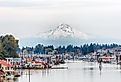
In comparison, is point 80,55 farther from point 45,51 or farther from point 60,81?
point 60,81

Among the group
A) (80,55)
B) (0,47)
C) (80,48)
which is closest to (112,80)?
(0,47)

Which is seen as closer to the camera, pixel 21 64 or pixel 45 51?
pixel 21 64

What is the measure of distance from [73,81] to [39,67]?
98.3ft

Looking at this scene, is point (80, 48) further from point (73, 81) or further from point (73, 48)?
point (73, 81)

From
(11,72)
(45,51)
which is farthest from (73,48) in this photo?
(11,72)

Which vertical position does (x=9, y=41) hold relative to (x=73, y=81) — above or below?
above

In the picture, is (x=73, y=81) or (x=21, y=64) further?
(x=21, y=64)

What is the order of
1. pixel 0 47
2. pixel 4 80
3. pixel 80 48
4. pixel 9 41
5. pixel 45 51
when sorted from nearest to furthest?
pixel 4 80
pixel 0 47
pixel 9 41
pixel 45 51
pixel 80 48

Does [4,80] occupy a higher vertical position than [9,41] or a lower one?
lower

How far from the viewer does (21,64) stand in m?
76.4

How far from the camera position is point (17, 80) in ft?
156

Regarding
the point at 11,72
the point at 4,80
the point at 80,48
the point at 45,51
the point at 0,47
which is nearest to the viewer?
the point at 4,80

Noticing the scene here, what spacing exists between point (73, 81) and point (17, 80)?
400cm

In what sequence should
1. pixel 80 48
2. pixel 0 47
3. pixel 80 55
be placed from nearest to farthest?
pixel 0 47, pixel 80 55, pixel 80 48
